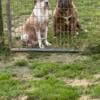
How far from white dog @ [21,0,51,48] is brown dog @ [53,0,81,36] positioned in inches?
18.2

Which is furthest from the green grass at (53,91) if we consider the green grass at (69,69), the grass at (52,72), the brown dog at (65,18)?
the brown dog at (65,18)

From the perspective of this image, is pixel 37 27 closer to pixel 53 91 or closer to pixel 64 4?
pixel 64 4

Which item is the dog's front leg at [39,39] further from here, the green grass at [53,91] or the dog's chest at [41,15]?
the green grass at [53,91]

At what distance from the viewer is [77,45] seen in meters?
8.59

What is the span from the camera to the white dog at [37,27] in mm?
8602

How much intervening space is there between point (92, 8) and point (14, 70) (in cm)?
430

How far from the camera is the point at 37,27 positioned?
866 centimetres

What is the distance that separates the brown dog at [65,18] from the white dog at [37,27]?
0.46 m

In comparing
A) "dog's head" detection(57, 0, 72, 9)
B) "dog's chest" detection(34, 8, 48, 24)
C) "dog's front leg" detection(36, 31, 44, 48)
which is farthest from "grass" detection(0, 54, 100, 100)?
"dog's head" detection(57, 0, 72, 9)

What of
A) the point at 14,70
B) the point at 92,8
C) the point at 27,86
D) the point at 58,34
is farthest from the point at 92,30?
the point at 27,86

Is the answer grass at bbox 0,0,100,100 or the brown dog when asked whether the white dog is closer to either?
grass at bbox 0,0,100,100

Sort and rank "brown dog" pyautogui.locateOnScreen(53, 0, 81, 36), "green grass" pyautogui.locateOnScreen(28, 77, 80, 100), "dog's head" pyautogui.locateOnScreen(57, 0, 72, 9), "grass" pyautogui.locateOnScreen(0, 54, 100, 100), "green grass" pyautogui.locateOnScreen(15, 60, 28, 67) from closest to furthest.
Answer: "green grass" pyautogui.locateOnScreen(28, 77, 80, 100), "grass" pyautogui.locateOnScreen(0, 54, 100, 100), "green grass" pyautogui.locateOnScreen(15, 60, 28, 67), "dog's head" pyautogui.locateOnScreen(57, 0, 72, 9), "brown dog" pyautogui.locateOnScreen(53, 0, 81, 36)

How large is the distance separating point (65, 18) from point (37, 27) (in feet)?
2.71

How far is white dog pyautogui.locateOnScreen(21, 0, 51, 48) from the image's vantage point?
8.60 meters
